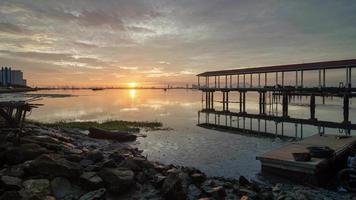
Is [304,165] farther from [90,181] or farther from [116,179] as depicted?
[90,181]

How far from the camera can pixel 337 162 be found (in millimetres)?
14828

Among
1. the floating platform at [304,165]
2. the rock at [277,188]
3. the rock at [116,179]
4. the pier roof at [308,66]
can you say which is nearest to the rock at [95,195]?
the rock at [116,179]

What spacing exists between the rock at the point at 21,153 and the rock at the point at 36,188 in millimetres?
2179

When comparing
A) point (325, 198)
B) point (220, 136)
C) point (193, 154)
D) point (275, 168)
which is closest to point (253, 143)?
point (220, 136)

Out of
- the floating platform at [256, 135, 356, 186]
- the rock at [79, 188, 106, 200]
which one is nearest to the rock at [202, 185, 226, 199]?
→ the rock at [79, 188, 106, 200]

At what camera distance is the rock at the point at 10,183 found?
801 cm

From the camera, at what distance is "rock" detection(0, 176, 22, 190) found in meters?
8.01

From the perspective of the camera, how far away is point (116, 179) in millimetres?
9461

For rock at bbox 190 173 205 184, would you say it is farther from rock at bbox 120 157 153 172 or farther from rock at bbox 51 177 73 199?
rock at bbox 51 177 73 199

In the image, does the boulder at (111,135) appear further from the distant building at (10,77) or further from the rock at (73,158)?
the distant building at (10,77)

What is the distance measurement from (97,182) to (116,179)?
2.09 ft

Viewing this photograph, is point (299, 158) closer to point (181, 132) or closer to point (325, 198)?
point (325, 198)

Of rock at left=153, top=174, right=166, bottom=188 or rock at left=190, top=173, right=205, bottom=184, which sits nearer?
rock at left=153, top=174, right=166, bottom=188

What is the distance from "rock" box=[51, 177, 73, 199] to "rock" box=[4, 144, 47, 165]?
2.35m
